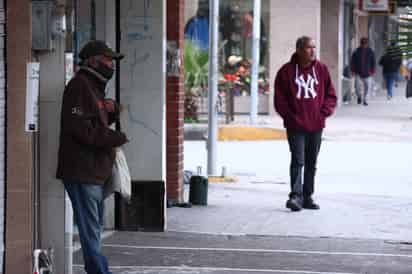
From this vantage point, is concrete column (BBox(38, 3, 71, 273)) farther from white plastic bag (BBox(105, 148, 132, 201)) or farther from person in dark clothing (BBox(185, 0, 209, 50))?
person in dark clothing (BBox(185, 0, 209, 50))

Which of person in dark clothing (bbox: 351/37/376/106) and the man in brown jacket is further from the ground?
person in dark clothing (bbox: 351/37/376/106)

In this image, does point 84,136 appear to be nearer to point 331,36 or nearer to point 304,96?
point 304,96

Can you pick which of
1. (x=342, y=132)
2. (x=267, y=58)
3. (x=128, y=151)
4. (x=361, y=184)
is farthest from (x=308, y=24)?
(x=128, y=151)

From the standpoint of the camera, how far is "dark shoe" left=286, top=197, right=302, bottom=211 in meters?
12.1

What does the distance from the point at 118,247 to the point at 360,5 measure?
76.3 ft

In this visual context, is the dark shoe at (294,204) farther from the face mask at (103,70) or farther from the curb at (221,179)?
the face mask at (103,70)

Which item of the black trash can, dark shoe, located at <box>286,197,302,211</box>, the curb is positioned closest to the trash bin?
the black trash can

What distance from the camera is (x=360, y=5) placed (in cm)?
3216

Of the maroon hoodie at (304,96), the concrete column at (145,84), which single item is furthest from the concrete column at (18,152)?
the maroon hoodie at (304,96)

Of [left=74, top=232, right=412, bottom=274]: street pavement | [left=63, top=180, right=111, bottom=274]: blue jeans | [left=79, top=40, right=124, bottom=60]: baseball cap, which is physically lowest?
[left=74, top=232, right=412, bottom=274]: street pavement

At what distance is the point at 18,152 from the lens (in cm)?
775

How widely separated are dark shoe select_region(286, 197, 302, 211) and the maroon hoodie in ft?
2.46

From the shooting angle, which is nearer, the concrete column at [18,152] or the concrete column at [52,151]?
the concrete column at [18,152]

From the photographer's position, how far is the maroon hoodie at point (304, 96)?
12.0 metres
